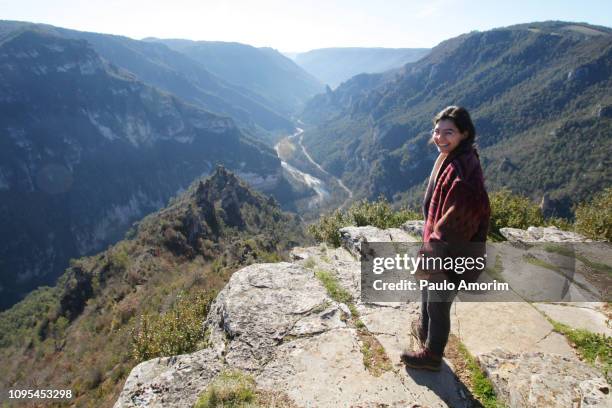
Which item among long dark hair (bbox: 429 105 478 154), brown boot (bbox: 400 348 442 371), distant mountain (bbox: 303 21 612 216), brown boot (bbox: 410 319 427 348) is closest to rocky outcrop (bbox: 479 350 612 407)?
brown boot (bbox: 400 348 442 371)

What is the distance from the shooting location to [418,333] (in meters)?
5.11

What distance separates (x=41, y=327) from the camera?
3934 cm

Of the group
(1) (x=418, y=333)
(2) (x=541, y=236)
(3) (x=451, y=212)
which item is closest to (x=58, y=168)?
(2) (x=541, y=236)

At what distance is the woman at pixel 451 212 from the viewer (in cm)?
387

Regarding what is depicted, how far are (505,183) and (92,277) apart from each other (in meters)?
117

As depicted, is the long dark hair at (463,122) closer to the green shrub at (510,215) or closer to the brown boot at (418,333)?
the brown boot at (418,333)

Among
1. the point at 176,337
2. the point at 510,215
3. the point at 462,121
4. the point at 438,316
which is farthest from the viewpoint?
Result: the point at 510,215

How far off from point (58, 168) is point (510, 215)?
191 metres

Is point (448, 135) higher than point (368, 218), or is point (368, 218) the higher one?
point (448, 135)

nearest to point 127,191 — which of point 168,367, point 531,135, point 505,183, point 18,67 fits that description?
point 18,67

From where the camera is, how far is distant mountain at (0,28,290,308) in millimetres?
133500

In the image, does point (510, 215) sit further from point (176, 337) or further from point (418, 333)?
point (176, 337)

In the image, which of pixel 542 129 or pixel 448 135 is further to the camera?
pixel 542 129

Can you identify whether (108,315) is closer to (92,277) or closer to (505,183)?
(92,277)
